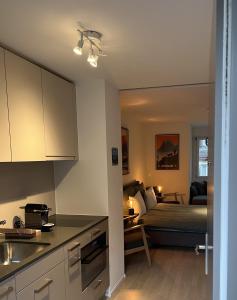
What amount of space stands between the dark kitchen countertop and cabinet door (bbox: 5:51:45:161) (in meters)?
0.64

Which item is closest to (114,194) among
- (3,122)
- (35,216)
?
(35,216)

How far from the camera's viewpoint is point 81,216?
2811mm

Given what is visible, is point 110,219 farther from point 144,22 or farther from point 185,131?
point 185,131

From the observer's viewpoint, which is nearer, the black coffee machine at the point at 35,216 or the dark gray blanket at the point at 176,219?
the black coffee machine at the point at 35,216

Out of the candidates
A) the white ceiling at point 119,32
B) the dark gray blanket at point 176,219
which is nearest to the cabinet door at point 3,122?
the white ceiling at point 119,32

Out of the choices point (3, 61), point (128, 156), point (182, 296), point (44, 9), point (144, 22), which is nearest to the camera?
point (44, 9)

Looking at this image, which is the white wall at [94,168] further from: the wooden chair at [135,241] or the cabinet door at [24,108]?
the cabinet door at [24,108]

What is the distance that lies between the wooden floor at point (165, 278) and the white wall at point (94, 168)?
0.30m

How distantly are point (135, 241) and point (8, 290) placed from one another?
244 centimetres

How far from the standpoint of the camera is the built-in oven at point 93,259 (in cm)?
230

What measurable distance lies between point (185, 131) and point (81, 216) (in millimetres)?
4583

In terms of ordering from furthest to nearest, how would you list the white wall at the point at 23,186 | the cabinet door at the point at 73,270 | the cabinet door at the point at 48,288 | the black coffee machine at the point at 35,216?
the black coffee machine at the point at 35,216
the white wall at the point at 23,186
the cabinet door at the point at 73,270
the cabinet door at the point at 48,288

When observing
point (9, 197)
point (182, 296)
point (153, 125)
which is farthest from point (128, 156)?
point (9, 197)

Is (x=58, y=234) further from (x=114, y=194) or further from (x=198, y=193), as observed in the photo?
(x=198, y=193)
